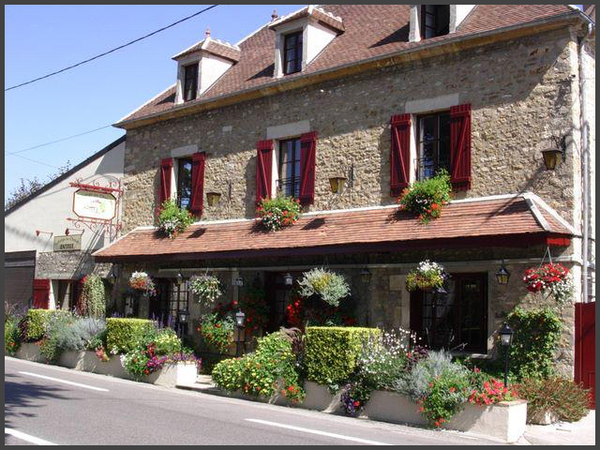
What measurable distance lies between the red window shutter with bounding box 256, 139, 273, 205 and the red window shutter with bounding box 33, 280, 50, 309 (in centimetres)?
896

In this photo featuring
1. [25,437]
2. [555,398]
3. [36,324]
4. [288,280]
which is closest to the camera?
[25,437]

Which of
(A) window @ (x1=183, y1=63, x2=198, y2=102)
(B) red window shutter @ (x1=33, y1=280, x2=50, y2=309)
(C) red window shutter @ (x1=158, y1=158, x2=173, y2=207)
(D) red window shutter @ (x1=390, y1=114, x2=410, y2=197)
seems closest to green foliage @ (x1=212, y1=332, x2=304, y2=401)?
(D) red window shutter @ (x1=390, y1=114, x2=410, y2=197)

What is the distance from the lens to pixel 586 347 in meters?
11.5

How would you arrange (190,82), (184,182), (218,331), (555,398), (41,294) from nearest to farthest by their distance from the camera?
(555,398) → (218,331) → (184,182) → (190,82) → (41,294)

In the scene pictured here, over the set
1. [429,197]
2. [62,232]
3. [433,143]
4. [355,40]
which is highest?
[355,40]

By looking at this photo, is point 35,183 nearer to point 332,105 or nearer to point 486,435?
point 332,105

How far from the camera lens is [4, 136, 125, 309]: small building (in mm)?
19859

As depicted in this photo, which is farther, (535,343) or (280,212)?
(280,212)

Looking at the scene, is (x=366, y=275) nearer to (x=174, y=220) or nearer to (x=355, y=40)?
(x=355, y=40)

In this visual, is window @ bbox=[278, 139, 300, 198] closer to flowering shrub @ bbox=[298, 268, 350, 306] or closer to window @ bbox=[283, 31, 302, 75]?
window @ bbox=[283, 31, 302, 75]

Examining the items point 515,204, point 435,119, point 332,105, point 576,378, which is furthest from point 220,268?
point 576,378

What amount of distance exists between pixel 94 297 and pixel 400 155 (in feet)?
31.9

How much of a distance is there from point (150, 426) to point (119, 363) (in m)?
7.14

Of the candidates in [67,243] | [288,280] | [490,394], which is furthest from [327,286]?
[67,243]
